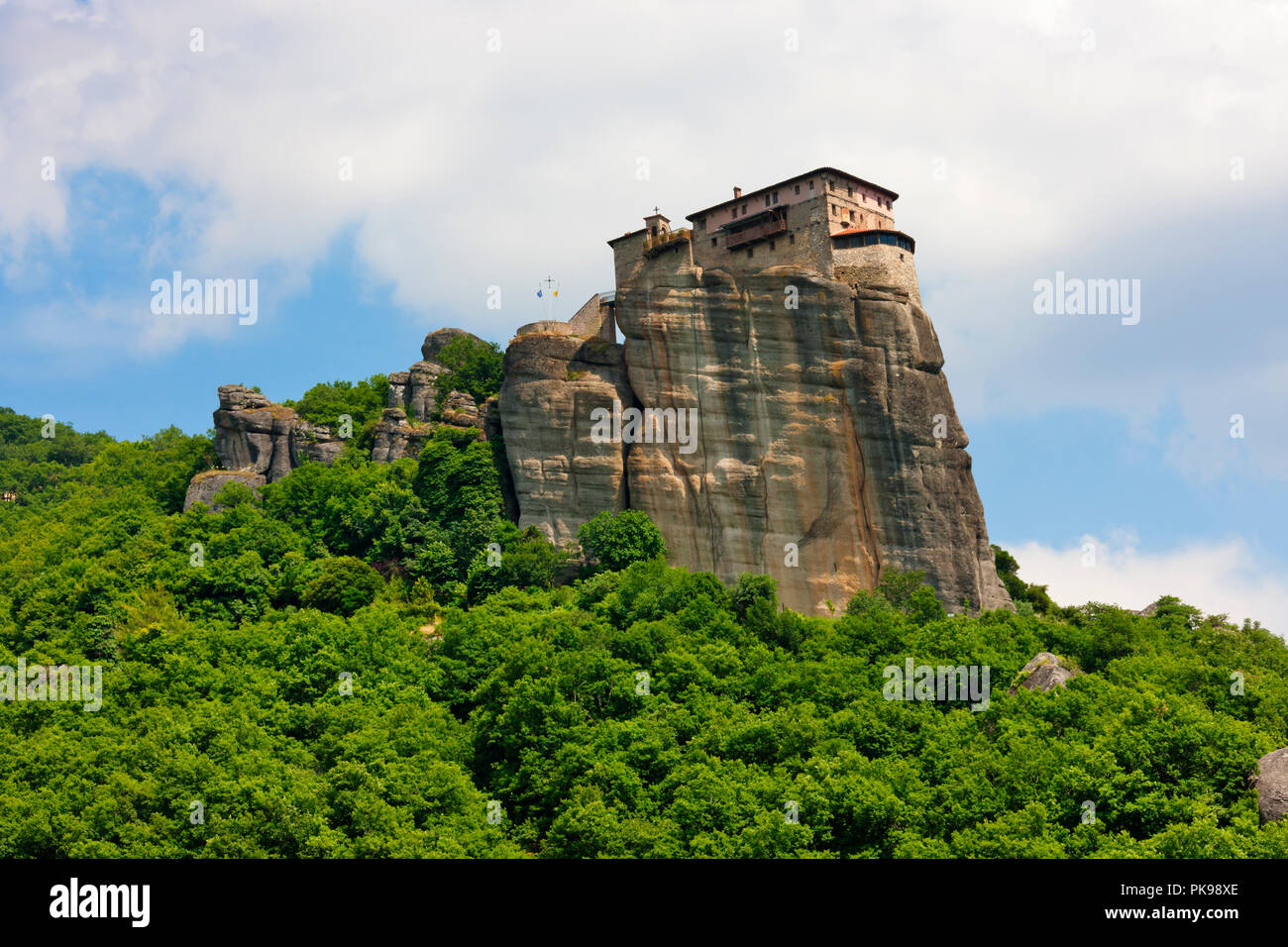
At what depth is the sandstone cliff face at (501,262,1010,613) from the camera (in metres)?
57.8

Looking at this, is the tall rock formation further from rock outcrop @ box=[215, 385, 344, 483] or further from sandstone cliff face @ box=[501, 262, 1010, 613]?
rock outcrop @ box=[215, 385, 344, 483]

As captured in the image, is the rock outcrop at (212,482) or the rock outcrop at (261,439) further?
the rock outcrop at (261,439)

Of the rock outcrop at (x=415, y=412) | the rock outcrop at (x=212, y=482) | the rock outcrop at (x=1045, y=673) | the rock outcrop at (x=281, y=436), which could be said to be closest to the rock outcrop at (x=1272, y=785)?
the rock outcrop at (x=1045, y=673)

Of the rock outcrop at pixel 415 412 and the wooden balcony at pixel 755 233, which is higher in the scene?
the wooden balcony at pixel 755 233

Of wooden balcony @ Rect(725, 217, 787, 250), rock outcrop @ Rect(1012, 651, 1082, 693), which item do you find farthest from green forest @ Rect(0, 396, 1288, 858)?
wooden balcony @ Rect(725, 217, 787, 250)

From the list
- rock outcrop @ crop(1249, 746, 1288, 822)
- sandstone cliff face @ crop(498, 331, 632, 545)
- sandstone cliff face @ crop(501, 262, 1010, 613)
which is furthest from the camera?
sandstone cliff face @ crop(498, 331, 632, 545)

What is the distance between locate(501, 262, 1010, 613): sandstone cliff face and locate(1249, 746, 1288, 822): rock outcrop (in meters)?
19.1

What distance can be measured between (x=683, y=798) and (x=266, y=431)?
4569cm

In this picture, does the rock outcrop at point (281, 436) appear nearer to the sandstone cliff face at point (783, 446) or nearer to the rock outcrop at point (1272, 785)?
the sandstone cliff face at point (783, 446)

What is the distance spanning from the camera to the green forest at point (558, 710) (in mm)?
37594

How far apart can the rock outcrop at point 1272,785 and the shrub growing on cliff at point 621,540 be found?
27.7 metres

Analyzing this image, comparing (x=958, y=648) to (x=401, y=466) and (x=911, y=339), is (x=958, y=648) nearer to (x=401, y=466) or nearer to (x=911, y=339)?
(x=911, y=339)

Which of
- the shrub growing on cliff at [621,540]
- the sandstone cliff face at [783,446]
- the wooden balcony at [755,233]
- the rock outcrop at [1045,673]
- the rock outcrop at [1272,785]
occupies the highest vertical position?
the wooden balcony at [755,233]

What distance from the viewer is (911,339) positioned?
59.4 meters
